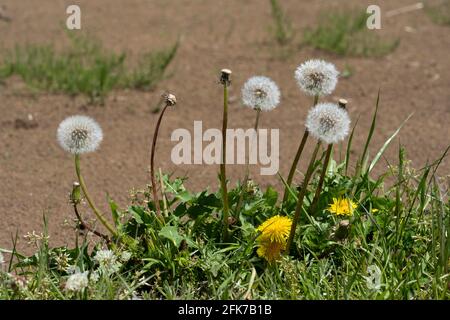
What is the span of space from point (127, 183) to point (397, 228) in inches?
70.7

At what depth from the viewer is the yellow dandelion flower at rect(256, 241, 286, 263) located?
316 cm

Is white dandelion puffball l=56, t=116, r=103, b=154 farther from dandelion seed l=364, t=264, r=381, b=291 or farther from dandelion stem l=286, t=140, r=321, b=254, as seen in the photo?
dandelion seed l=364, t=264, r=381, b=291

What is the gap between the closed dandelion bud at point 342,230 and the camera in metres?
3.01

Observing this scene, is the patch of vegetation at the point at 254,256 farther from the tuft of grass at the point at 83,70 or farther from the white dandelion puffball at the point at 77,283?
the tuft of grass at the point at 83,70

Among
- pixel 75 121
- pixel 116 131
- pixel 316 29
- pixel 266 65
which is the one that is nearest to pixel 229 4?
pixel 316 29

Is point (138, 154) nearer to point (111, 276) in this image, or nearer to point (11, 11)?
point (111, 276)

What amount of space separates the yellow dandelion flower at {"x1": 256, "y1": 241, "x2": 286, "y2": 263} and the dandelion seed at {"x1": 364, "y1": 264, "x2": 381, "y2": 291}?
33cm

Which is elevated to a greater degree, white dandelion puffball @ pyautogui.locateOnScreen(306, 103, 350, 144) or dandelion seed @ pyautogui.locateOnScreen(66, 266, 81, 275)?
white dandelion puffball @ pyautogui.locateOnScreen(306, 103, 350, 144)

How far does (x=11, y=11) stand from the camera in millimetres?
7270

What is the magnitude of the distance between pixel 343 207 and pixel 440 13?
436 centimetres

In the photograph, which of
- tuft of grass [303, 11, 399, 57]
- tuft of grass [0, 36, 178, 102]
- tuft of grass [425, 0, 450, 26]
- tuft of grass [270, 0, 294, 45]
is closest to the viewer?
tuft of grass [0, 36, 178, 102]

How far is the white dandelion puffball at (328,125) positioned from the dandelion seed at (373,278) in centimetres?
48

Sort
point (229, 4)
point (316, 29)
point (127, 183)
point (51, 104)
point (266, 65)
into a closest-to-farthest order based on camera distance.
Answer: point (127, 183), point (51, 104), point (266, 65), point (316, 29), point (229, 4)

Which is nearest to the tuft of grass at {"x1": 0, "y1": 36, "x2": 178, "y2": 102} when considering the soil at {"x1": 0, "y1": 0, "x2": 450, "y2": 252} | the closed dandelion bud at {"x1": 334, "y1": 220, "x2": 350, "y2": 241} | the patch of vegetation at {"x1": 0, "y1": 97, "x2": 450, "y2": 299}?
the soil at {"x1": 0, "y1": 0, "x2": 450, "y2": 252}
